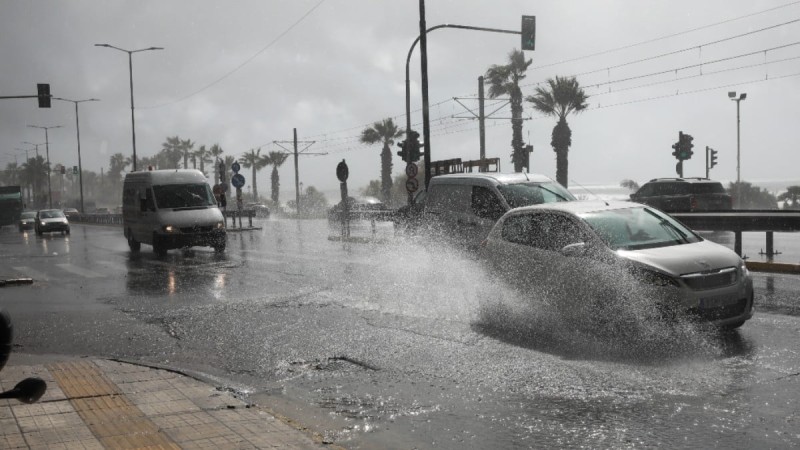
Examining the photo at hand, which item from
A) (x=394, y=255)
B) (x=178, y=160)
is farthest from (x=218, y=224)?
(x=178, y=160)

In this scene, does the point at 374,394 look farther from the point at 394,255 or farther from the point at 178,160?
the point at 178,160

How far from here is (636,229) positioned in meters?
8.30

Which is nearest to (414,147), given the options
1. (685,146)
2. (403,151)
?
(403,151)

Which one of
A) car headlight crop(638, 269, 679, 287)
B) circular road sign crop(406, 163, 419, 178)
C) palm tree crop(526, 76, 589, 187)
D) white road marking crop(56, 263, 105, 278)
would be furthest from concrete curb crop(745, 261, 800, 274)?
palm tree crop(526, 76, 589, 187)

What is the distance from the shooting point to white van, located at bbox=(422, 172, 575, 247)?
492 inches

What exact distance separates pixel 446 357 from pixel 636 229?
9.06 feet

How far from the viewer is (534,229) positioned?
28.8ft

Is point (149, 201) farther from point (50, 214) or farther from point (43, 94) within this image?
point (50, 214)

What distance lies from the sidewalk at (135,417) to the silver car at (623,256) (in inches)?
152

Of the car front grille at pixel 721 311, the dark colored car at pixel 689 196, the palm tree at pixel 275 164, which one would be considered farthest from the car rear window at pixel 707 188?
the palm tree at pixel 275 164

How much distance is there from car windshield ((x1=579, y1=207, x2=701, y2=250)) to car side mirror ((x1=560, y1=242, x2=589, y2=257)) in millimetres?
232

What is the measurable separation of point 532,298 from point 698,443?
402cm

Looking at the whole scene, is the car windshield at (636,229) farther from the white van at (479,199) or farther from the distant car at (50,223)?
the distant car at (50,223)

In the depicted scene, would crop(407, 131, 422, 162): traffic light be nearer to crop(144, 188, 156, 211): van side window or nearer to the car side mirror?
crop(144, 188, 156, 211): van side window
